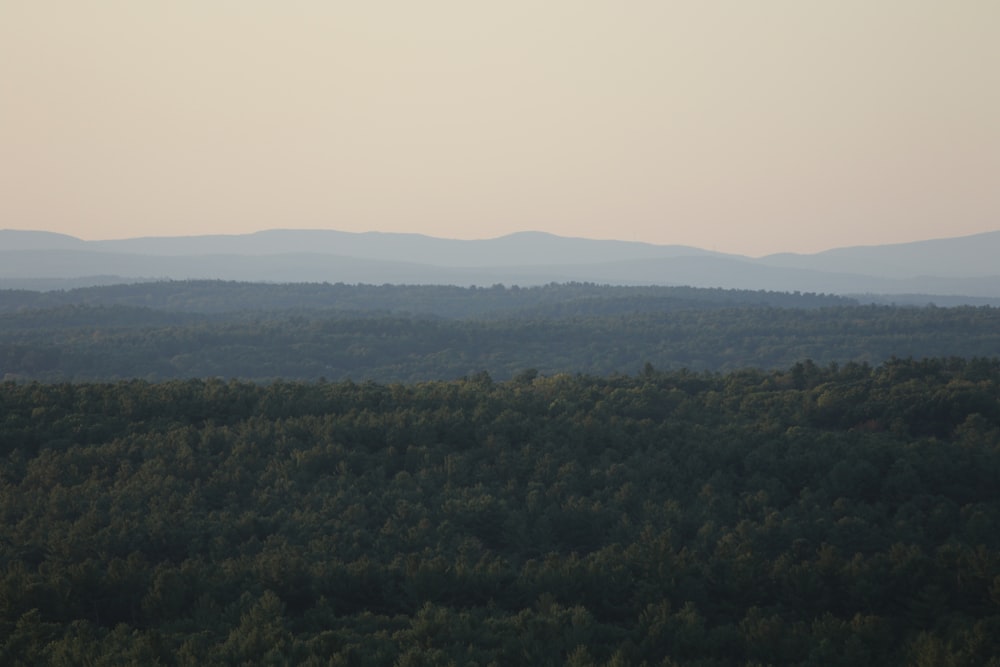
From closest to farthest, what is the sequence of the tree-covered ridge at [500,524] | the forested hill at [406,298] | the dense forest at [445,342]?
the tree-covered ridge at [500,524], the dense forest at [445,342], the forested hill at [406,298]

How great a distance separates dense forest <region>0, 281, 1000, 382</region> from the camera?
72.3 m

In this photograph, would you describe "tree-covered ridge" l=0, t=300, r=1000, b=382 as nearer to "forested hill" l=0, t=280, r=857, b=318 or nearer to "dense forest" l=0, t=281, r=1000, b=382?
"dense forest" l=0, t=281, r=1000, b=382

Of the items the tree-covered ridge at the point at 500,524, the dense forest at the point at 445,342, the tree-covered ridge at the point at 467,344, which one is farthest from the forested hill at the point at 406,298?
the tree-covered ridge at the point at 500,524

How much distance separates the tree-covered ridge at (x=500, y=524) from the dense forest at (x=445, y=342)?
35469 millimetres

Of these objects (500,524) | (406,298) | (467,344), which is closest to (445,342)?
(467,344)

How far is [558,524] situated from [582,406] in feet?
32.5

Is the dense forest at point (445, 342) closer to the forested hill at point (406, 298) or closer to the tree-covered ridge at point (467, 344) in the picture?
the tree-covered ridge at point (467, 344)

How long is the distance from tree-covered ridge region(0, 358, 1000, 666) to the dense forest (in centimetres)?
3547

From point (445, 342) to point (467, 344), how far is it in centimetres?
171

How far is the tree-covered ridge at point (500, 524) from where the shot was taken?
17438 mm

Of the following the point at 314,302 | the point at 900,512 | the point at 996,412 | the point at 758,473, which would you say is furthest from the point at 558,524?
the point at 314,302

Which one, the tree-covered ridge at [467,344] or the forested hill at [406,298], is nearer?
the tree-covered ridge at [467,344]

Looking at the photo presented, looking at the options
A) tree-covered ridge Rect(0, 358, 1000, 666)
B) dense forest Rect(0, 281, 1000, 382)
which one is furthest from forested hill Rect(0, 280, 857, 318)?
tree-covered ridge Rect(0, 358, 1000, 666)

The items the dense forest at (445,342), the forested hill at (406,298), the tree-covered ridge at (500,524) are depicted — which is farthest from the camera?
the forested hill at (406,298)
